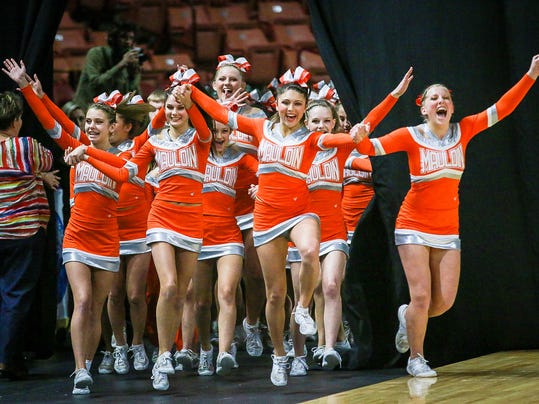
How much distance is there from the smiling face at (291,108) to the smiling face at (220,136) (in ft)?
2.50

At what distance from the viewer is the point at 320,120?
22.4 ft

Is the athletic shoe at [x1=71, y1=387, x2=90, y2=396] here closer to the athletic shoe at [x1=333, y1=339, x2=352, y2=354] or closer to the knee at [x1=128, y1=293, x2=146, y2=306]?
the knee at [x1=128, y1=293, x2=146, y2=306]

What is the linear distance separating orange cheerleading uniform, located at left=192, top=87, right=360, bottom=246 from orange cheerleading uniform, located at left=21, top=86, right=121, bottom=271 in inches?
35.1

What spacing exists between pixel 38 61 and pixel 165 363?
110 inches

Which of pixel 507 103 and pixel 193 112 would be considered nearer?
pixel 507 103

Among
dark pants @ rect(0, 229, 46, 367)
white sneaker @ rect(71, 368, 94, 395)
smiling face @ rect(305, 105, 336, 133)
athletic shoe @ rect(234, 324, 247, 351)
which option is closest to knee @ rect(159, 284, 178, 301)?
white sneaker @ rect(71, 368, 94, 395)

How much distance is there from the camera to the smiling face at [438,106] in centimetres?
604

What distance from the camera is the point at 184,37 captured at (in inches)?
444

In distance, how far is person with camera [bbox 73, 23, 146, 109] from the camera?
9562mm

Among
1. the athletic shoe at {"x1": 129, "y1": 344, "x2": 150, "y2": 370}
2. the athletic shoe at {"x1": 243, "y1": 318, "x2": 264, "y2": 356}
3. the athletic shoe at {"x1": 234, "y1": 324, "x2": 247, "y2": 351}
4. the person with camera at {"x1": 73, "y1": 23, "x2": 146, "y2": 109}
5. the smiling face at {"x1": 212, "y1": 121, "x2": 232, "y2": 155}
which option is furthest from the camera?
the person with camera at {"x1": 73, "y1": 23, "x2": 146, "y2": 109}

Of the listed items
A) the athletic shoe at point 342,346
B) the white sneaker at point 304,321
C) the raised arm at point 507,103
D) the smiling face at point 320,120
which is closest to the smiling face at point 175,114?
the smiling face at point 320,120

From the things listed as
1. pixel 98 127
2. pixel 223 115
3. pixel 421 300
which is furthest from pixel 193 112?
pixel 421 300

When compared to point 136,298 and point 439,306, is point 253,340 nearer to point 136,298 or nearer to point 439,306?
point 136,298

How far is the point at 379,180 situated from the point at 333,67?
872mm
